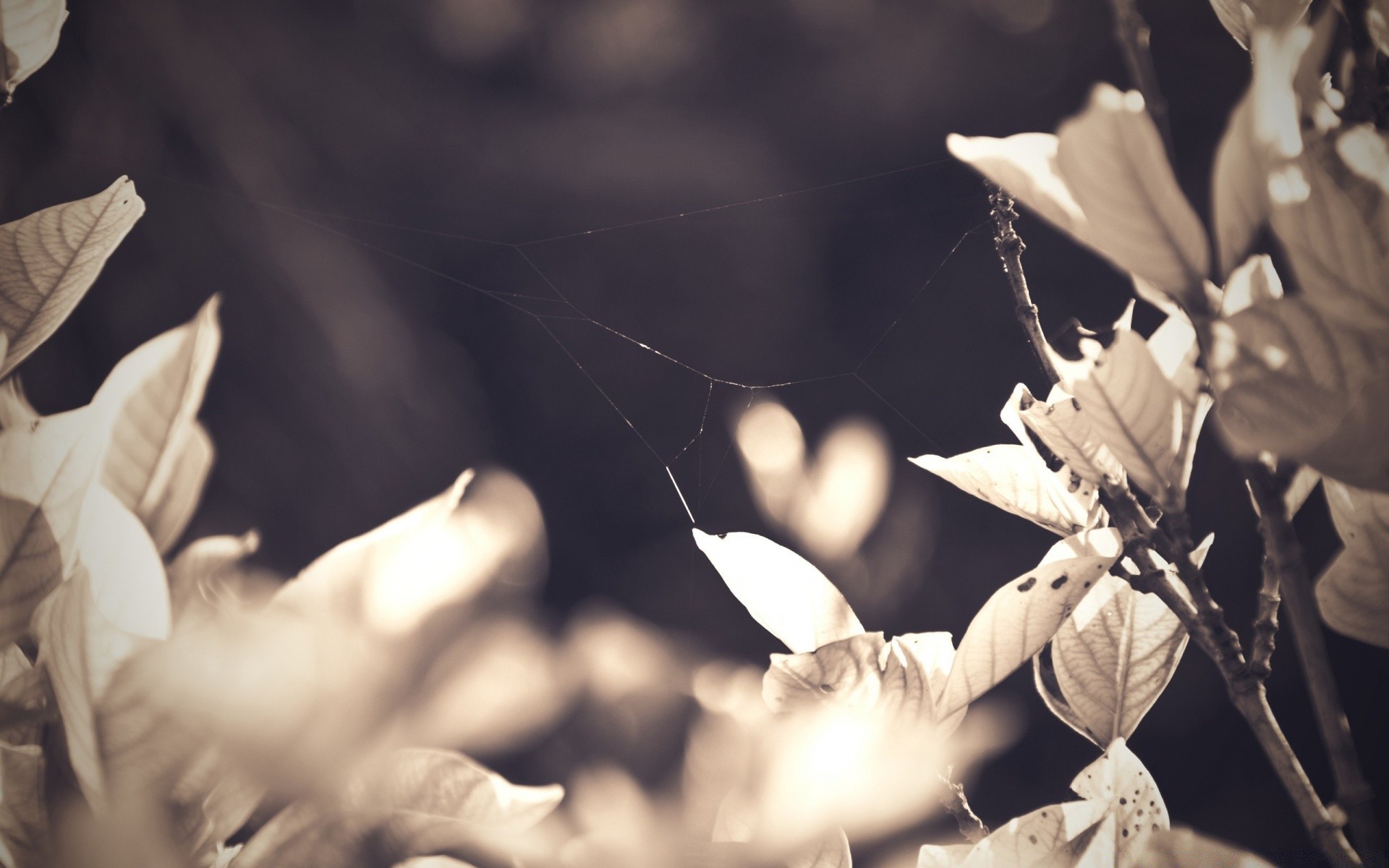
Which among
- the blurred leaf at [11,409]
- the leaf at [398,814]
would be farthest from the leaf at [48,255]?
the leaf at [398,814]

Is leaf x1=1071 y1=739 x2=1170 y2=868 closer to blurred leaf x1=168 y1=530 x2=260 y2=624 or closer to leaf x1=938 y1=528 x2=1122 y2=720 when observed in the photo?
leaf x1=938 y1=528 x2=1122 y2=720

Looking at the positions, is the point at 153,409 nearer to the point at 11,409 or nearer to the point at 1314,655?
the point at 11,409

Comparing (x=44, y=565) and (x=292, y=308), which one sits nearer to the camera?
(x=44, y=565)

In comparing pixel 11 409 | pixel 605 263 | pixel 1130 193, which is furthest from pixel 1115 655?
pixel 11 409

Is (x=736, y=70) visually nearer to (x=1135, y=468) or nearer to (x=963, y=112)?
(x=963, y=112)

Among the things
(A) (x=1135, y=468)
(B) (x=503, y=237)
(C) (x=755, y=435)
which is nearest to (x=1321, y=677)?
(A) (x=1135, y=468)

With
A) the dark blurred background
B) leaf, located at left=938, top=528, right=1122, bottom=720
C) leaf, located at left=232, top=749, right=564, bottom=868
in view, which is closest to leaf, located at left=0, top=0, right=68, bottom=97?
the dark blurred background
